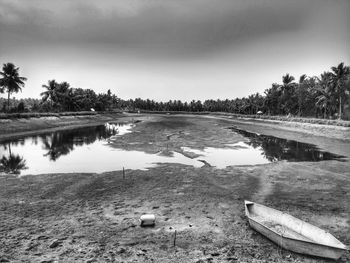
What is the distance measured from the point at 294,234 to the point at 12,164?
2569 centimetres

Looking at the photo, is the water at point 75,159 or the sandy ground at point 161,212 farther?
the water at point 75,159

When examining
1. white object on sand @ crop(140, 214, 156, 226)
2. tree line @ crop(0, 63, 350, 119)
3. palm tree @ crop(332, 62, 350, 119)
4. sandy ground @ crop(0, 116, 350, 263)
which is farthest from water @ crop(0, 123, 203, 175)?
palm tree @ crop(332, 62, 350, 119)

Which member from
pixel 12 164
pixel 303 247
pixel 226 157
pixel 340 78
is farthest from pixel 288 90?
pixel 303 247

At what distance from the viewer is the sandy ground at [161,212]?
31.2ft

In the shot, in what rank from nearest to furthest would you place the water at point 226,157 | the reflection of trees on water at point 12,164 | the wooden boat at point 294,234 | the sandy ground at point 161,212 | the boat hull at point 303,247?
1. the boat hull at point 303,247
2. the wooden boat at point 294,234
3. the sandy ground at point 161,212
4. the reflection of trees on water at point 12,164
5. the water at point 226,157

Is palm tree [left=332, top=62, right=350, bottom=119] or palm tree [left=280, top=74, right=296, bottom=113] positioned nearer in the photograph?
palm tree [left=332, top=62, right=350, bottom=119]

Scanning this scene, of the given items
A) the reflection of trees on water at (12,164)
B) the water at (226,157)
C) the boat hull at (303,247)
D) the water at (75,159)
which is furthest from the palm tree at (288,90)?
the boat hull at (303,247)

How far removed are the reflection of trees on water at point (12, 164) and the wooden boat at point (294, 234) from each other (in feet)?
66.0

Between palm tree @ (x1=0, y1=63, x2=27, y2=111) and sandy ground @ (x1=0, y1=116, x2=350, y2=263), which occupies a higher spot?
palm tree @ (x1=0, y1=63, x2=27, y2=111)

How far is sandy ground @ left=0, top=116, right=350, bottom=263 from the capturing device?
9.50m

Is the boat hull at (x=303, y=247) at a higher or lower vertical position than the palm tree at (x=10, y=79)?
lower

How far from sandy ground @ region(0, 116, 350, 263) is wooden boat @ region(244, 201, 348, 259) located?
329 mm

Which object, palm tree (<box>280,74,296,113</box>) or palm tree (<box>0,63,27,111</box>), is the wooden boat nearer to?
palm tree (<box>0,63,27,111</box>)

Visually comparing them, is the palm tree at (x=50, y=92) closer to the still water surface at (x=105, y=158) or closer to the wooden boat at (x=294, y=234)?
the still water surface at (x=105, y=158)
